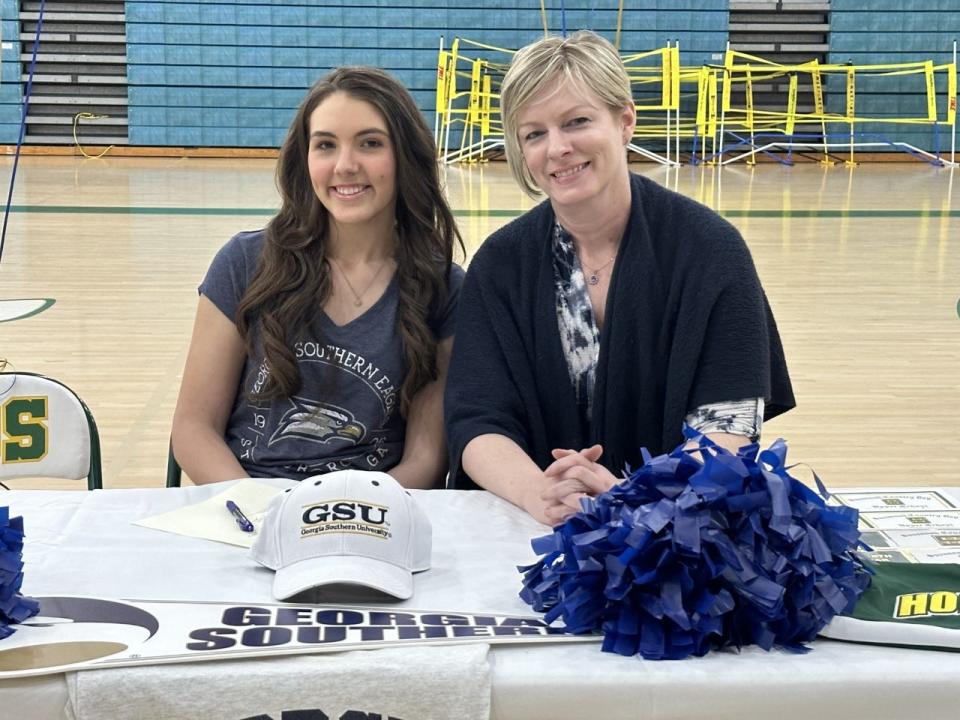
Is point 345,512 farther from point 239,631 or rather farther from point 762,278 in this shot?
point 762,278

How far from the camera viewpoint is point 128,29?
1442 cm

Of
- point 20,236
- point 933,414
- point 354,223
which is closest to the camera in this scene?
point 354,223

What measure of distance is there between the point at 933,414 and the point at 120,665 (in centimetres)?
346

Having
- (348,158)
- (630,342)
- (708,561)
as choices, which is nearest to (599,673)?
(708,561)

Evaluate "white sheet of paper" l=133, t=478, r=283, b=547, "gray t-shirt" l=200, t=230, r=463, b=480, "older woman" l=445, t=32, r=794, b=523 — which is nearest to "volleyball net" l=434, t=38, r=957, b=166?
"gray t-shirt" l=200, t=230, r=463, b=480

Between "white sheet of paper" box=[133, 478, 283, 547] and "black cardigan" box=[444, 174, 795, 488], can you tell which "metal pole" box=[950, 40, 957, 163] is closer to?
"black cardigan" box=[444, 174, 795, 488]

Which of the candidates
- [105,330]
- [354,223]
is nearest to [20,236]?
[105,330]

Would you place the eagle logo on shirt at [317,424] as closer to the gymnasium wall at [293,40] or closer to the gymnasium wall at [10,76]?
the gymnasium wall at [293,40]

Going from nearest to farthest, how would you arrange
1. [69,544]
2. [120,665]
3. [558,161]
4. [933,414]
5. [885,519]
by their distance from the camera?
[120,665]
[69,544]
[885,519]
[558,161]
[933,414]

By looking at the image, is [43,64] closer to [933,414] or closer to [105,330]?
[105,330]

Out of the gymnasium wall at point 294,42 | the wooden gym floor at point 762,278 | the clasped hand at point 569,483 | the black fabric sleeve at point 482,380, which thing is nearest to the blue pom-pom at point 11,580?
the clasped hand at point 569,483

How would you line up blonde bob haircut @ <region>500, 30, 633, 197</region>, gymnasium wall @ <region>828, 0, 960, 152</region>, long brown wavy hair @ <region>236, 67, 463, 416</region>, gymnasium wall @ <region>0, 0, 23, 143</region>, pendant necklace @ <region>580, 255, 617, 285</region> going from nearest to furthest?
blonde bob haircut @ <region>500, 30, 633, 197</region>, pendant necklace @ <region>580, 255, 617, 285</region>, long brown wavy hair @ <region>236, 67, 463, 416</region>, gymnasium wall @ <region>0, 0, 23, 143</region>, gymnasium wall @ <region>828, 0, 960, 152</region>

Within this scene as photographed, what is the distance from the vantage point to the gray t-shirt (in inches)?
79.1

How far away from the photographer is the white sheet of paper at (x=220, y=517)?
1430 millimetres
